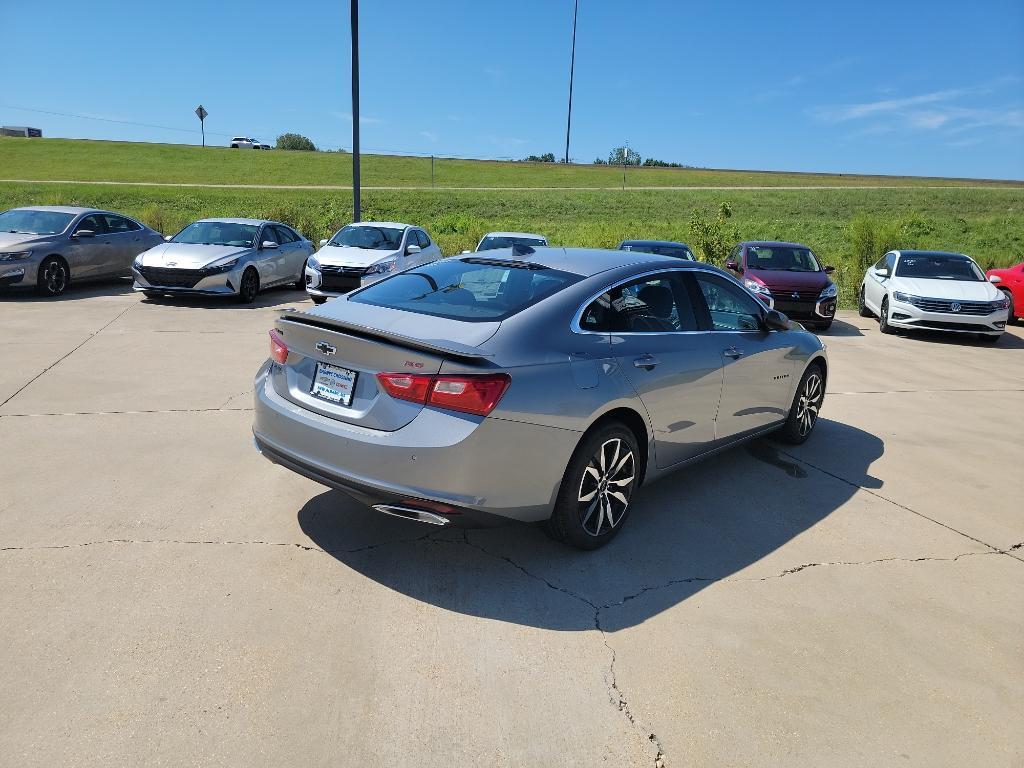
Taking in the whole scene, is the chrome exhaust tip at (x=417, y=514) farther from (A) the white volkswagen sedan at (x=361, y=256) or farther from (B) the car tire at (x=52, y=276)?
(B) the car tire at (x=52, y=276)

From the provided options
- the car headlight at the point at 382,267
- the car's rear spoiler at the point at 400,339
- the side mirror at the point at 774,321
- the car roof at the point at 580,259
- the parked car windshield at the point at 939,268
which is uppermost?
the car roof at the point at 580,259

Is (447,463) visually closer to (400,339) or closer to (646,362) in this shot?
(400,339)

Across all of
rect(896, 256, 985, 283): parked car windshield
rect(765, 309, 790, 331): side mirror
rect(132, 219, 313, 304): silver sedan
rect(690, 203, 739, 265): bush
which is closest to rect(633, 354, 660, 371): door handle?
rect(765, 309, 790, 331): side mirror

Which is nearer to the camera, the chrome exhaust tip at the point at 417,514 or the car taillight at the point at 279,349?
the chrome exhaust tip at the point at 417,514

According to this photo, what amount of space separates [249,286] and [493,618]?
11311 mm

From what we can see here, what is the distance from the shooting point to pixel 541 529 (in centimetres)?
417

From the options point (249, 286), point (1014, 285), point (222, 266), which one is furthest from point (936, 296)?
point (222, 266)

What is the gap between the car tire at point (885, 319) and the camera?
1365 centimetres

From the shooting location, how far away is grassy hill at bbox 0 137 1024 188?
58.8 meters

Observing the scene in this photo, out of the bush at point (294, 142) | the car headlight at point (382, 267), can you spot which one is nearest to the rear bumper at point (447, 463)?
the car headlight at point (382, 267)

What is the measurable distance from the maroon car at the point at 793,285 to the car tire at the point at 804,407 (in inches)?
275

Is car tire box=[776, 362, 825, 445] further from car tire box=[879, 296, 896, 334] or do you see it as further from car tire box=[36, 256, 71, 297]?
car tire box=[36, 256, 71, 297]

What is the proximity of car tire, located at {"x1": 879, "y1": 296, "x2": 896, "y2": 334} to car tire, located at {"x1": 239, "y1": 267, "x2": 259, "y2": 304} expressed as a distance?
11.0 meters

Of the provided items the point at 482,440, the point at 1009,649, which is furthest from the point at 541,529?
the point at 1009,649
